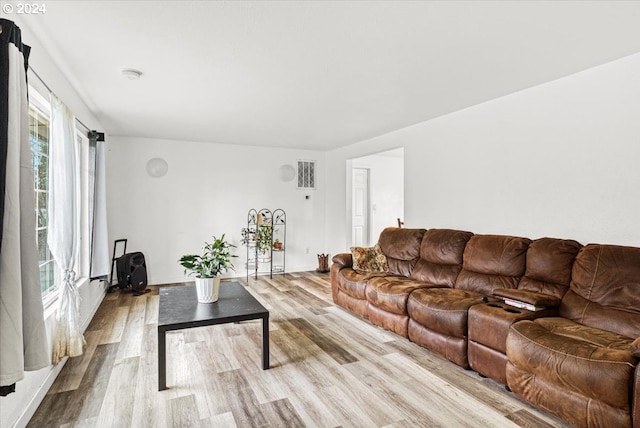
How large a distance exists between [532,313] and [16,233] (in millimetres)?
3118

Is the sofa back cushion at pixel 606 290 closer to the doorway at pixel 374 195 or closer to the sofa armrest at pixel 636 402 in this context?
the sofa armrest at pixel 636 402

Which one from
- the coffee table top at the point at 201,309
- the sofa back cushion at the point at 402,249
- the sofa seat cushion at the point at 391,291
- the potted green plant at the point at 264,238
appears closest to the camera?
the coffee table top at the point at 201,309

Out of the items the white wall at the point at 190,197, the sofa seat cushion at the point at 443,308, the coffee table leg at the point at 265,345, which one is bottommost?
the coffee table leg at the point at 265,345

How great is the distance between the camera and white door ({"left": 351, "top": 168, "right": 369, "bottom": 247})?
24.7 ft

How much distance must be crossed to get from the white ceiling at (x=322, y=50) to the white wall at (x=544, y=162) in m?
0.22

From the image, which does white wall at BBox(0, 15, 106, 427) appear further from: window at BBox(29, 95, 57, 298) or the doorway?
the doorway

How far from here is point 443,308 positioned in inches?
114

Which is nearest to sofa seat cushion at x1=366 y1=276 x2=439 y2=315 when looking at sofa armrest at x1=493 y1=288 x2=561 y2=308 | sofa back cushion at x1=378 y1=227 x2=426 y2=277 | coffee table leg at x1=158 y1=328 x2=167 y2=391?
sofa back cushion at x1=378 y1=227 x2=426 y2=277

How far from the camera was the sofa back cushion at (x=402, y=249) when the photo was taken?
4.20m

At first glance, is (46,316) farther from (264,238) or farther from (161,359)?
(264,238)

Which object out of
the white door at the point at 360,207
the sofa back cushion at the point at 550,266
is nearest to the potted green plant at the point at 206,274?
the sofa back cushion at the point at 550,266

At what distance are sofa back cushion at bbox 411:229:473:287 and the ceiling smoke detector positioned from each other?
10.9 feet

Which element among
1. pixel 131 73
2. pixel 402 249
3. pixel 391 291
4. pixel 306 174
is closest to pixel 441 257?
pixel 402 249

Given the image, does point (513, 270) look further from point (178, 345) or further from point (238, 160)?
point (238, 160)
